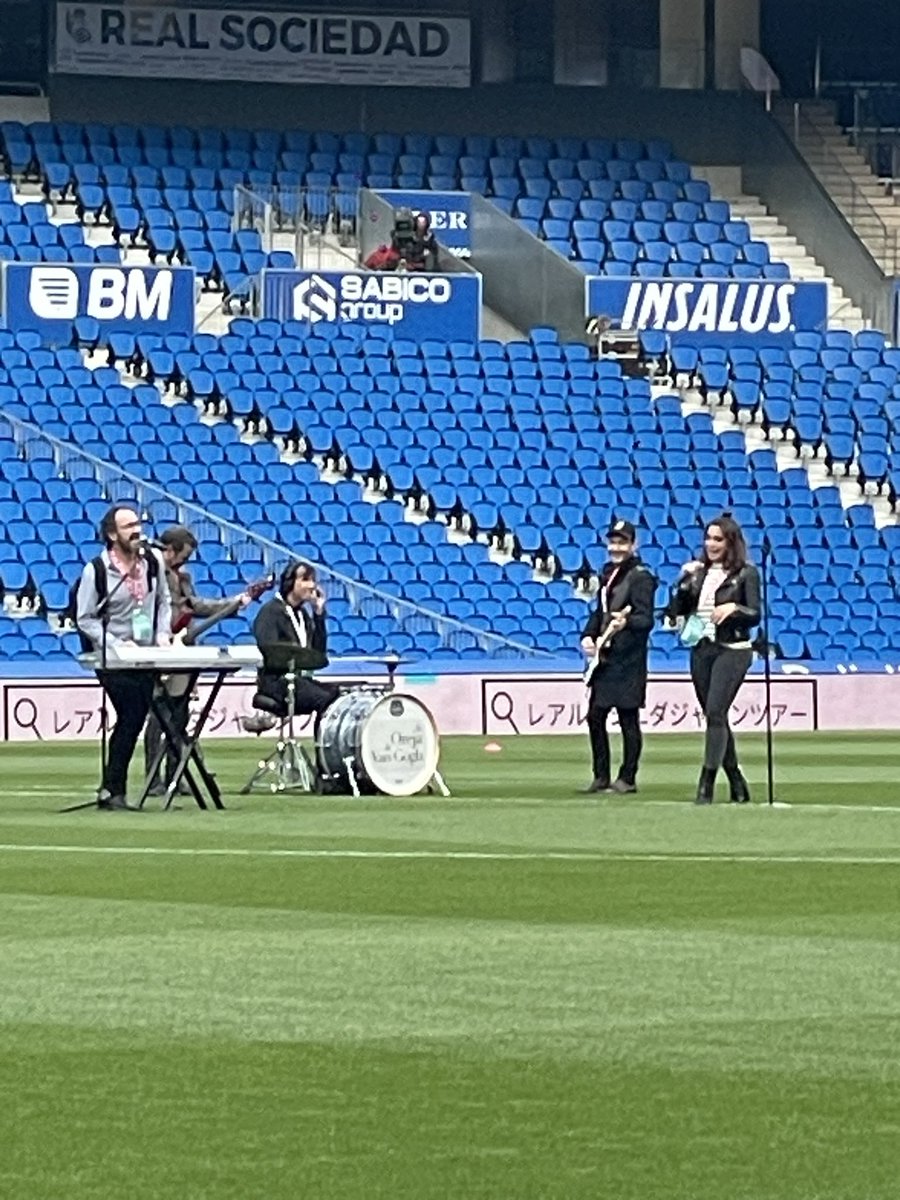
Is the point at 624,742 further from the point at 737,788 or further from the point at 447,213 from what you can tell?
the point at 447,213

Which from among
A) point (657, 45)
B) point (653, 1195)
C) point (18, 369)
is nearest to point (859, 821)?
point (653, 1195)

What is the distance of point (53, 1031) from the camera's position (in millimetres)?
9359

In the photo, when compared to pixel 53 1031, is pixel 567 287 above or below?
above

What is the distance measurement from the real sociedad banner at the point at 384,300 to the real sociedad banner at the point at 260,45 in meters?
6.48

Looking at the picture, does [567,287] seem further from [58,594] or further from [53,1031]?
[53,1031]

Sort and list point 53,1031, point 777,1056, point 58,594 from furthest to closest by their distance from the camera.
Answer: point 58,594, point 53,1031, point 777,1056

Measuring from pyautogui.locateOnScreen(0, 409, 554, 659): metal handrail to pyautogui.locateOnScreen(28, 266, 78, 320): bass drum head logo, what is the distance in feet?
16.6

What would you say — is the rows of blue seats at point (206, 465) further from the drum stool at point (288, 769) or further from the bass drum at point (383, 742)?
the bass drum at point (383, 742)

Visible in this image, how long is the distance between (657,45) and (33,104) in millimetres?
11216

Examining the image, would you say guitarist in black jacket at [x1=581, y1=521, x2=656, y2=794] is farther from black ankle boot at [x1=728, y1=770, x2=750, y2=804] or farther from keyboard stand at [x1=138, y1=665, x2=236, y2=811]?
keyboard stand at [x1=138, y1=665, x2=236, y2=811]

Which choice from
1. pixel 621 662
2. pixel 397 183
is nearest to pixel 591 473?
pixel 397 183

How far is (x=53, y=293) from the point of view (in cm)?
4559

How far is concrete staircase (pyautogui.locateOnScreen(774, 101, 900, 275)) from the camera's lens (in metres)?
53.0

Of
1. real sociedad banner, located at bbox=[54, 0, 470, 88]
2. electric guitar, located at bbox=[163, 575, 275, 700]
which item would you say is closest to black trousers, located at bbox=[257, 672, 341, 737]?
electric guitar, located at bbox=[163, 575, 275, 700]
